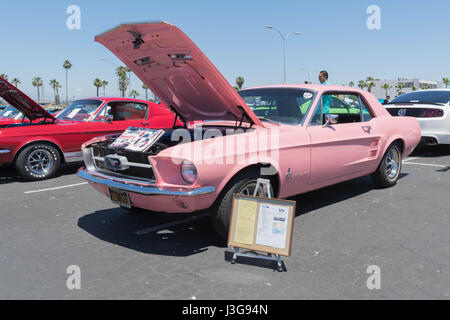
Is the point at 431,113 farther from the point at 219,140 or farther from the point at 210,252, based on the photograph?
the point at 210,252

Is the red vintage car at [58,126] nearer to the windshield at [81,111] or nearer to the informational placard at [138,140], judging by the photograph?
the windshield at [81,111]

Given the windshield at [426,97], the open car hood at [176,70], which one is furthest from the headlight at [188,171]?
the windshield at [426,97]

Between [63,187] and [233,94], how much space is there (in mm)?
3819

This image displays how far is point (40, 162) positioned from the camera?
6.96 meters

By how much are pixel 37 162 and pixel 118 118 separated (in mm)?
1754

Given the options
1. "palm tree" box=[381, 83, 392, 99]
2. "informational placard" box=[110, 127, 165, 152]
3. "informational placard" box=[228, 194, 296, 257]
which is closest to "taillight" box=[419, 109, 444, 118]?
"informational placard" box=[228, 194, 296, 257]

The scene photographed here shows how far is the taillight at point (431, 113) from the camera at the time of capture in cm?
835

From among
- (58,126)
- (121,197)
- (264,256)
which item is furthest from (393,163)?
(58,126)

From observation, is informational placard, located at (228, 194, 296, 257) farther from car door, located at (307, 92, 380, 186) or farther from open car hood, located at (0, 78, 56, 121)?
open car hood, located at (0, 78, 56, 121)

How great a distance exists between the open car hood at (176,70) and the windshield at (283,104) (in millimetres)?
545

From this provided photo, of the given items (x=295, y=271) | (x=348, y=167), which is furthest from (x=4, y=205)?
(x=348, y=167)

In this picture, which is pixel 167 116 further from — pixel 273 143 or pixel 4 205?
pixel 273 143

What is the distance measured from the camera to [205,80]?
3.89 metres

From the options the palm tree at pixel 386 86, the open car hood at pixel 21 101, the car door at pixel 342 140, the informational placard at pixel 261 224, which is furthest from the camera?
the palm tree at pixel 386 86
